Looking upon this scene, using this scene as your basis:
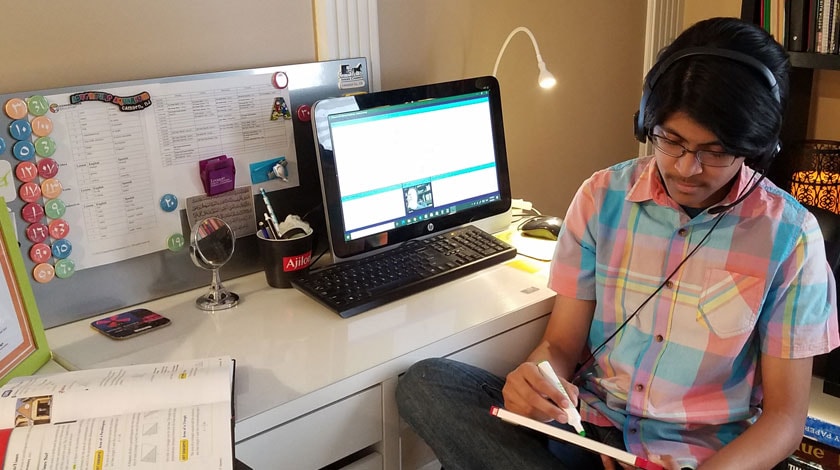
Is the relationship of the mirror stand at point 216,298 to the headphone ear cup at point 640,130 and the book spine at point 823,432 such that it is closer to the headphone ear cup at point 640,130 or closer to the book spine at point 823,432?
the headphone ear cup at point 640,130

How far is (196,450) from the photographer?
0.88m

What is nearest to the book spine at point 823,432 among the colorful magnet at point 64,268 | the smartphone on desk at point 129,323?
the smartphone on desk at point 129,323

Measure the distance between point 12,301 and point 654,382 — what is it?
0.96m

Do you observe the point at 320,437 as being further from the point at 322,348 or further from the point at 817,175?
Result: the point at 817,175

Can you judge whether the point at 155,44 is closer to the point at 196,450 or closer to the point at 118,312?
the point at 118,312

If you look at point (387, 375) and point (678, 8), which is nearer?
point (387, 375)

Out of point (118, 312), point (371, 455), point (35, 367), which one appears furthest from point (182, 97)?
point (371, 455)

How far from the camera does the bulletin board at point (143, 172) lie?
124cm

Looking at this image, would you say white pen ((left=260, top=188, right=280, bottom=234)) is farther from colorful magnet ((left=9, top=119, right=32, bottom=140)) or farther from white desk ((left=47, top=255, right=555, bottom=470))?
colorful magnet ((left=9, top=119, right=32, bottom=140))

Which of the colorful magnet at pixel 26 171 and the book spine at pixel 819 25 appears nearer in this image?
the colorful magnet at pixel 26 171

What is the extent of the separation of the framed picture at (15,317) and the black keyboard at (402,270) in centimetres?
43

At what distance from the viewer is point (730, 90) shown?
3.30 ft

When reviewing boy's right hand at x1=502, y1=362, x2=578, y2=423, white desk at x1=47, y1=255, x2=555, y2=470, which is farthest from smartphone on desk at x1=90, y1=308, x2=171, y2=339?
boy's right hand at x1=502, y1=362, x2=578, y2=423

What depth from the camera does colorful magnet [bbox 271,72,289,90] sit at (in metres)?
1.48
